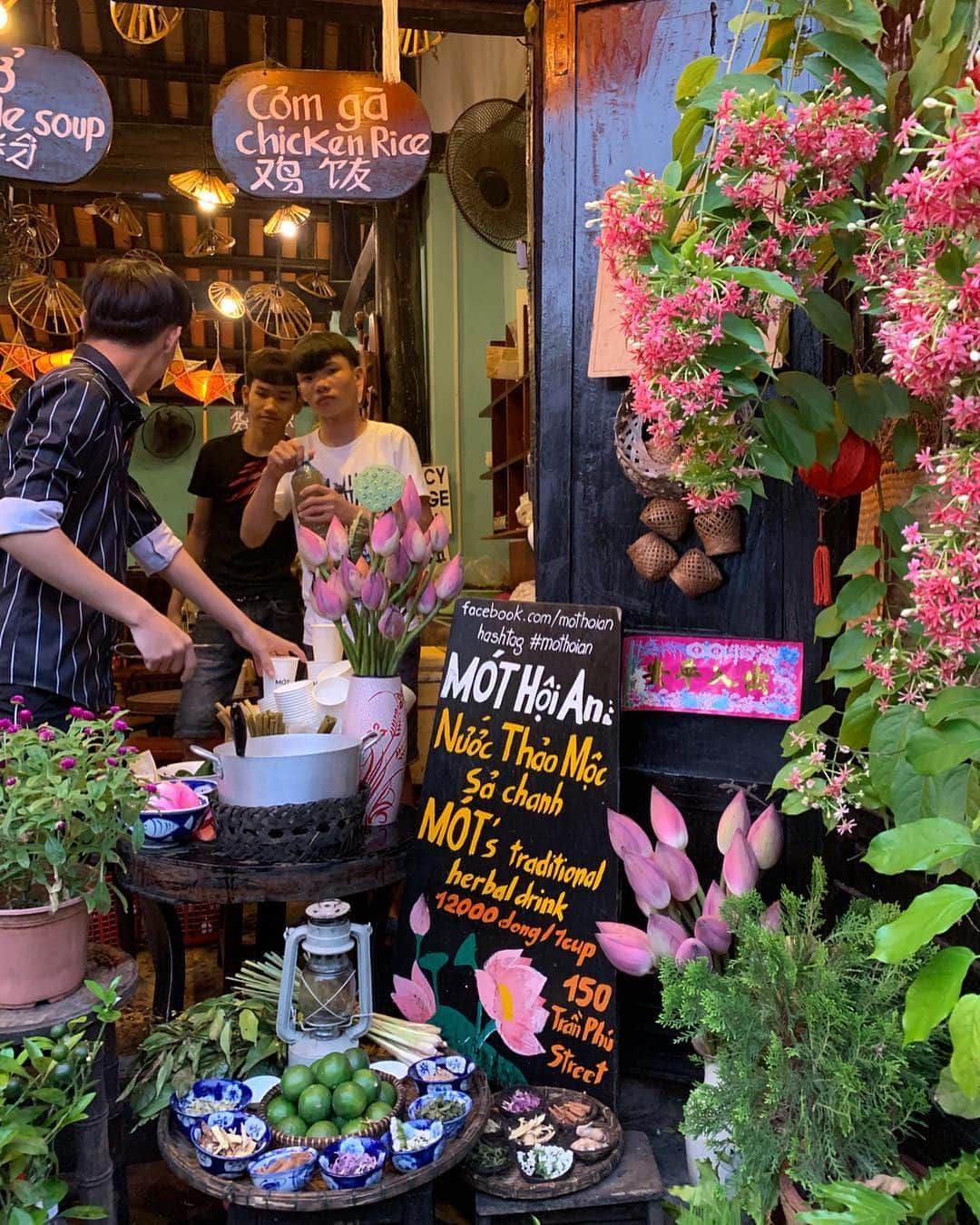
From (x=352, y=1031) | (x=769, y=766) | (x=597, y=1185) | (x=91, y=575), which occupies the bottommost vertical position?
(x=597, y=1185)

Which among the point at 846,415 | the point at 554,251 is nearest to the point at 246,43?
the point at 554,251

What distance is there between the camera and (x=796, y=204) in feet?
3.66

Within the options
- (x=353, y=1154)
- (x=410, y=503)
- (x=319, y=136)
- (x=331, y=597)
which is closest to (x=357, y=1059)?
(x=353, y=1154)

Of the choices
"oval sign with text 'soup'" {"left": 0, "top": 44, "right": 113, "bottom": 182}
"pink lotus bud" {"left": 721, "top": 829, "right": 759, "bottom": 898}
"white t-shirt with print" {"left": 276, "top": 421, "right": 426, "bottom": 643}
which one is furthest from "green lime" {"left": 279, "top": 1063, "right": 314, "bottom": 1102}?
"oval sign with text 'soup'" {"left": 0, "top": 44, "right": 113, "bottom": 182}

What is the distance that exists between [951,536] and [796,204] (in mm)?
440

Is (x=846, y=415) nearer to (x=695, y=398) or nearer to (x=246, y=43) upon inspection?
(x=695, y=398)

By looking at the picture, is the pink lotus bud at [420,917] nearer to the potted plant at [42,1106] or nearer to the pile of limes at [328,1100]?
the pile of limes at [328,1100]

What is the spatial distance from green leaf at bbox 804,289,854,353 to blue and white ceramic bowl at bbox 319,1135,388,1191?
1266 millimetres

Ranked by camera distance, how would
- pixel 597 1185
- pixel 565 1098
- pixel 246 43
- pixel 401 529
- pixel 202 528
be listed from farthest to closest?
pixel 246 43
pixel 202 528
pixel 401 529
pixel 565 1098
pixel 597 1185

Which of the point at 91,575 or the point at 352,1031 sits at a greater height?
the point at 91,575

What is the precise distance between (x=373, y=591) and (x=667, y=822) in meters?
0.74

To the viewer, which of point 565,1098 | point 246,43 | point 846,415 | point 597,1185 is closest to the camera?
point 846,415

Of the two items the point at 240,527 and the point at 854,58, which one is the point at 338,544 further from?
the point at 240,527

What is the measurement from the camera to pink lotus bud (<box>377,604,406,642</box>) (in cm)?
206
